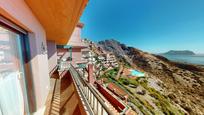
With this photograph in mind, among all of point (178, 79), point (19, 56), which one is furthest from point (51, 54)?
point (178, 79)

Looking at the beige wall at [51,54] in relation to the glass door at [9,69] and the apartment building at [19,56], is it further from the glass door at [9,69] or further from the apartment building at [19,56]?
the glass door at [9,69]

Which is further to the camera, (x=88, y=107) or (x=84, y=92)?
(x=84, y=92)

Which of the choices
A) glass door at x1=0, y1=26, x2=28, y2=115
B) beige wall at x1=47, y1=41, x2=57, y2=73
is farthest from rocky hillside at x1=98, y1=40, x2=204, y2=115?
glass door at x1=0, y1=26, x2=28, y2=115

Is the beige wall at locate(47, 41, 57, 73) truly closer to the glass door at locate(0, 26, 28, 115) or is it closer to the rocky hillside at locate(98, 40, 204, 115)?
the glass door at locate(0, 26, 28, 115)

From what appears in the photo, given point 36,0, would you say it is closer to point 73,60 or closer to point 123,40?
point 73,60

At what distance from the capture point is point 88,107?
69.7 inches

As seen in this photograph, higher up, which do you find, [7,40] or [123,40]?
[123,40]

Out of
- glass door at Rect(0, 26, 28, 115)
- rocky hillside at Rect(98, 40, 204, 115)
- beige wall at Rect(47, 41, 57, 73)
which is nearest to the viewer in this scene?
glass door at Rect(0, 26, 28, 115)

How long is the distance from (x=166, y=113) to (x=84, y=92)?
1131 centimetres

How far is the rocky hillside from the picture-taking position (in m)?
14.5

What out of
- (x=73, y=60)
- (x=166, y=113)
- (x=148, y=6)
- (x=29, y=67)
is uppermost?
(x=148, y=6)

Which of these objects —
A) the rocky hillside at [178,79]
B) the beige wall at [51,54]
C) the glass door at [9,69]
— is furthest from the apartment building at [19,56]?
the rocky hillside at [178,79]

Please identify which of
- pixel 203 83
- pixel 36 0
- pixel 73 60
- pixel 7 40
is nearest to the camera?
pixel 7 40

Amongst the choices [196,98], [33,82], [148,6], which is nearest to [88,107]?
[33,82]
